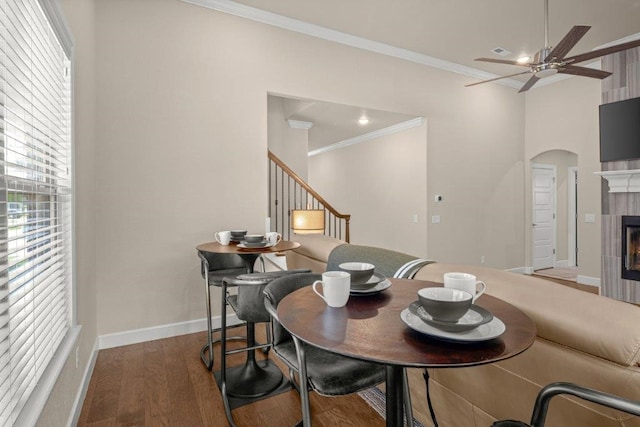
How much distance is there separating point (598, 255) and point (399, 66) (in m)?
4.23

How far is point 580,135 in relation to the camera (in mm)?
5348

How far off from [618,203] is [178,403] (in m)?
5.46

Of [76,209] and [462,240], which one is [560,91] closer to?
[462,240]

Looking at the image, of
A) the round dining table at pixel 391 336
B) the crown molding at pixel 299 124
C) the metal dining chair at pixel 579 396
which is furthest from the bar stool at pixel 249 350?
the crown molding at pixel 299 124

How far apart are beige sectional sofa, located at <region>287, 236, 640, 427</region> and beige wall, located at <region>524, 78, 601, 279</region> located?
202 inches

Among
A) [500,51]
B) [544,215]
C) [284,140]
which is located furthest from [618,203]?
[284,140]

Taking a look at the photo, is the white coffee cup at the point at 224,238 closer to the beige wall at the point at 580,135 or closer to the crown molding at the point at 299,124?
the crown molding at the point at 299,124

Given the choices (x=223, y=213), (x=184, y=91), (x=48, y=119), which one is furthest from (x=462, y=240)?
(x=48, y=119)

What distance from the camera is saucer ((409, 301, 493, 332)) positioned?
0.89m

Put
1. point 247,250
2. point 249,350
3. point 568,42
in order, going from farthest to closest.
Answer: point 568,42 < point 247,250 < point 249,350

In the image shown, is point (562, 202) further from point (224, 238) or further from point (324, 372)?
point (324, 372)

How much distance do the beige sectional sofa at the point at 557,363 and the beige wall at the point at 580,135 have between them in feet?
16.9

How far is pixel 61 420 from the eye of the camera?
5.26 ft

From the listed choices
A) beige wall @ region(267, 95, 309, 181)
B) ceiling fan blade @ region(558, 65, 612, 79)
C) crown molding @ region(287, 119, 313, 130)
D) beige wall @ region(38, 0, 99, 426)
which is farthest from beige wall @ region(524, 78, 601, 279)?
beige wall @ region(38, 0, 99, 426)
